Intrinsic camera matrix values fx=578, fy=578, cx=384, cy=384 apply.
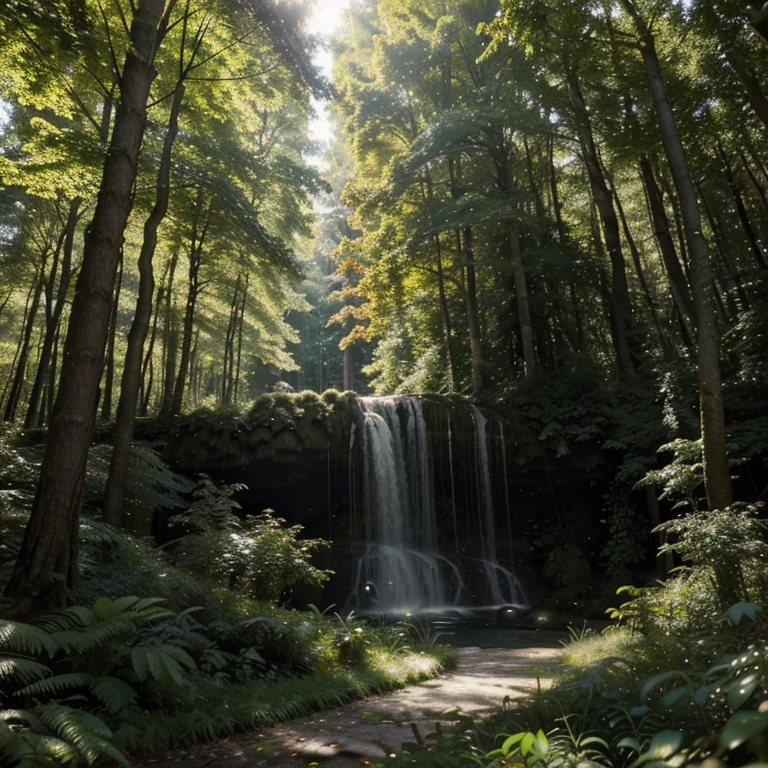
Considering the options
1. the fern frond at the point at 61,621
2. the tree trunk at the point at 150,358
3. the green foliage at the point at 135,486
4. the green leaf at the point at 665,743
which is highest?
the tree trunk at the point at 150,358

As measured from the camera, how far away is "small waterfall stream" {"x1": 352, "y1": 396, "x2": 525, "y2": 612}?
13.2 meters

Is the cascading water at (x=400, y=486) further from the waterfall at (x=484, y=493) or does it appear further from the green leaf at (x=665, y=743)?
the green leaf at (x=665, y=743)

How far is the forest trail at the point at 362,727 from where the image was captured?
3309 mm

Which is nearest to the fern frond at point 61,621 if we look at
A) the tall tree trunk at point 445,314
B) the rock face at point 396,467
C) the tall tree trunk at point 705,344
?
the tall tree trunk at point 705,344

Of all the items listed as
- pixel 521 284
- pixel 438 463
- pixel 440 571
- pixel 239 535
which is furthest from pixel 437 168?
pixel 239 535

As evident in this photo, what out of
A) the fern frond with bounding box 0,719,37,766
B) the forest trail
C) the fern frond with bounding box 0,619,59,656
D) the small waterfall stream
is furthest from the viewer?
the small waterfall stream

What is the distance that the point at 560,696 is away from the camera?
3.58 m

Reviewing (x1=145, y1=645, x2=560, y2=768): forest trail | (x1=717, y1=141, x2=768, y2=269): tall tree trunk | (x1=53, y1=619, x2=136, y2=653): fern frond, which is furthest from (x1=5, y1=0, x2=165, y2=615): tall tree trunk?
(x1=717, y1=141, x2=768, y2=269): tall tree trunk

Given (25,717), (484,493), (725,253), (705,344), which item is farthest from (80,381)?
(725,253)

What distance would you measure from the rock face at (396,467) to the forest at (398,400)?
0.08 m

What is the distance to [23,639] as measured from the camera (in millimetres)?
3236

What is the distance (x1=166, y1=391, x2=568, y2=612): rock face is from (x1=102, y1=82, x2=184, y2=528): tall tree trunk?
19.7ft

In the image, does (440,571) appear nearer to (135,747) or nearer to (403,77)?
(135,747)

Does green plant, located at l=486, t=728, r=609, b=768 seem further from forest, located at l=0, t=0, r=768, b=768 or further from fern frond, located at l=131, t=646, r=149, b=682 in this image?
fern frond, located at l=131, t=646, r=149, b=682
